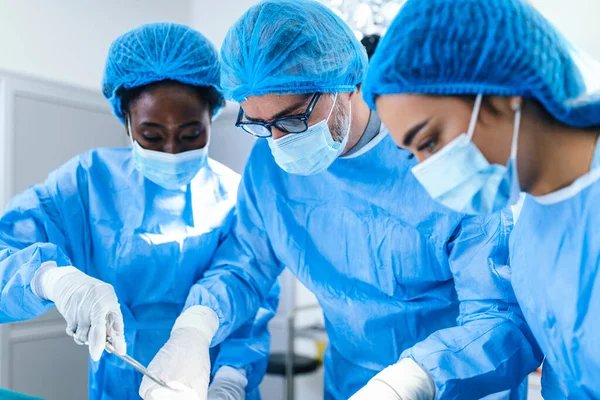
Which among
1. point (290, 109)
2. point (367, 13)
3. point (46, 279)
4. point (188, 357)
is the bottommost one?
point (188, 357)

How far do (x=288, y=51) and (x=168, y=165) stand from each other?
53 centimetres

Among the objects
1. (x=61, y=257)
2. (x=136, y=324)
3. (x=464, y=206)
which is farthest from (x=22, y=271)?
(x=464, y=206)

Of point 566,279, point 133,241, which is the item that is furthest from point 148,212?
point 566,279

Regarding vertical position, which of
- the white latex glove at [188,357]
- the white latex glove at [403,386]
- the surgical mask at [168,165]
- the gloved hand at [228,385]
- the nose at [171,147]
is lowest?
the gloved hand at [228,385]

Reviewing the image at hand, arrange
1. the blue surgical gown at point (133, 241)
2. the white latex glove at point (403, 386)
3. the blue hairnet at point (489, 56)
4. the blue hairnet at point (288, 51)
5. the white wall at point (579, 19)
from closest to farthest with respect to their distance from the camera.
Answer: the blue hairnet at point (489, 56) < the white latex glove at point (403, 386) < the blue hairnet at point (288, 51) < the blue surgical gown at point (133, 241) < the white wall at point (579, 19)

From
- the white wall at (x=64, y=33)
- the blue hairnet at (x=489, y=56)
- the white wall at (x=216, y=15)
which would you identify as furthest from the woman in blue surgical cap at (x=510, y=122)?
the white wall at (x=216, y=15)

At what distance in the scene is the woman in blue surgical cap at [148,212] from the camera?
150cm

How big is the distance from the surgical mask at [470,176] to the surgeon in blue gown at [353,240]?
0.28 meters

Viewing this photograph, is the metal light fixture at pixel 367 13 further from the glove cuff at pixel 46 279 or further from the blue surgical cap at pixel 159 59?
the glove cuff at pixel 46 279

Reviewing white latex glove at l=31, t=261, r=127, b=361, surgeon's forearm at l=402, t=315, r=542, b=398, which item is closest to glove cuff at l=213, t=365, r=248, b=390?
white latex glove at l=31, t=261, r=127, b=361

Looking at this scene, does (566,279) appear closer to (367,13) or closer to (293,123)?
(293,123)

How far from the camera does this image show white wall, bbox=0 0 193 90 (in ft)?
8.43

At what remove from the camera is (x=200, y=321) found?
1.36 m

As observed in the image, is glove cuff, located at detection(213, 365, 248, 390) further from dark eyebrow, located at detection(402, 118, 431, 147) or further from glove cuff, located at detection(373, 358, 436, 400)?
dark eyebrow, located at detection(402, 118, 431, 147)
